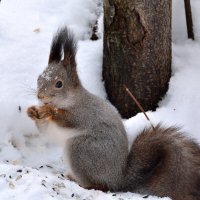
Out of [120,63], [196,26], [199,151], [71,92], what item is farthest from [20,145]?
[196,26]

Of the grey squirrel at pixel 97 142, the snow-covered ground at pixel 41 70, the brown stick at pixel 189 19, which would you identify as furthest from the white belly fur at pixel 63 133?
the brown stick at pixel 189 19

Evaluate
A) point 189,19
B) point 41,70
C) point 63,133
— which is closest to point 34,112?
point 63,133

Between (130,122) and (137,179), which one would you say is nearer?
(137,179)

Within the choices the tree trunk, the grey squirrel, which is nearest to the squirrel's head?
the grey squirrel

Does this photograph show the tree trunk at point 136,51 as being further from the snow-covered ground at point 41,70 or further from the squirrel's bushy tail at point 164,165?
the squirrel's bushy tail at point 164,165

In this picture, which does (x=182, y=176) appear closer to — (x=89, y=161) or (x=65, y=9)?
(x=89, y=161)

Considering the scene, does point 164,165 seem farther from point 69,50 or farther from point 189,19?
point 189,19

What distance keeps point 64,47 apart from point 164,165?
0.65 meters

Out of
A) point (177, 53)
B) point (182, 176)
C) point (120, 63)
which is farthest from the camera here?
point (177, 53)

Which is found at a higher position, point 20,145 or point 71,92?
point 71,92

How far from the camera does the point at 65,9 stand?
138 inches

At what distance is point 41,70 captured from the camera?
3.15m

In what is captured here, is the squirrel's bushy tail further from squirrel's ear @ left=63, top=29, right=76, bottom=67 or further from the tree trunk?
the tree trunk

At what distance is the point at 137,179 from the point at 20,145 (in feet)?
2.18
